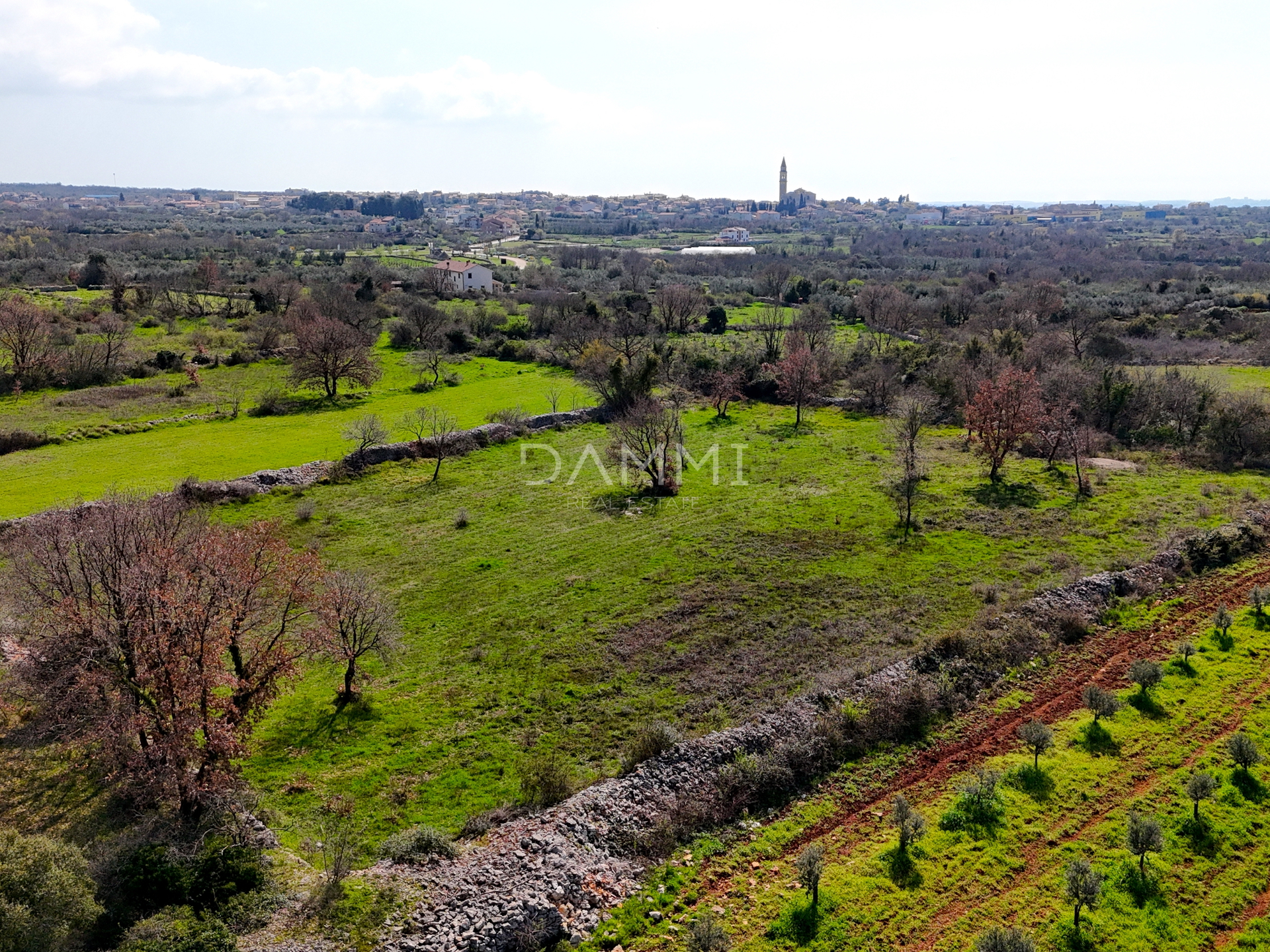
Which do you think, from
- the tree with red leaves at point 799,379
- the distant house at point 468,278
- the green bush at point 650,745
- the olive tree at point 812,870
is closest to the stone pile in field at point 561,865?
the green bush at point 650,745

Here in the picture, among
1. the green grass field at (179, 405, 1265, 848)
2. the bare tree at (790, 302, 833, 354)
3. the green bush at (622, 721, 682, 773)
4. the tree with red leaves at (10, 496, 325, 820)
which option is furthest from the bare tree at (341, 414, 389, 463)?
the bare tree at (790, 302, 833, 354)

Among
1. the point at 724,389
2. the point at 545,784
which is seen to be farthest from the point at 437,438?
the point at 545,784

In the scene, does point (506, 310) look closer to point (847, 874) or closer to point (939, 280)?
point (939, 280)

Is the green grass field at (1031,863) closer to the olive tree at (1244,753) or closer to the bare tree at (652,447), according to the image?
the olive tree at (1244,753)

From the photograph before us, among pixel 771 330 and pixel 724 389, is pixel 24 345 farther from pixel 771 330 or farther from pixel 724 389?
pixel 771 330

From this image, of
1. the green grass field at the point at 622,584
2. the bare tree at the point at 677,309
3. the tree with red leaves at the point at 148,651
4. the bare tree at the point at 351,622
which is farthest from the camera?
the bare tree at the point at 677,309

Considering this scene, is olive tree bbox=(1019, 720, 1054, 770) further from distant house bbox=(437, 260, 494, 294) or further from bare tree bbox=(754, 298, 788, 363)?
distant house bbox=(437, 260, 494, 294)

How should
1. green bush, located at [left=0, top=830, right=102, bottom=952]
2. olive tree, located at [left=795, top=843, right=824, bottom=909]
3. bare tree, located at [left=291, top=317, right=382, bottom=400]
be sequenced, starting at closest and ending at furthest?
green bush, located at [left=0, top=830, right=102, bottom=952] → olive tree, located at [left=795, top=843, right=824, bottom=909] → bare tree, located at [left=291, top=317, right=382, bottom=400]
